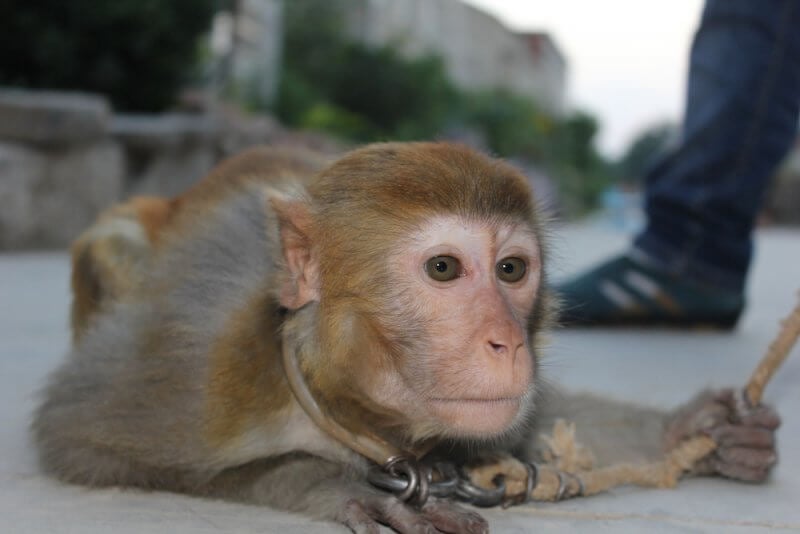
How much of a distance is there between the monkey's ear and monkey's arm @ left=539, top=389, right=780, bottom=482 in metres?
0.75

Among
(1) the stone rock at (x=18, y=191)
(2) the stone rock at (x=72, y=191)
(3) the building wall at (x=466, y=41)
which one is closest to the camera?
(1) the stone rock at (x=18, y=191)

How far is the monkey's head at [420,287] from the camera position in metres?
1.81

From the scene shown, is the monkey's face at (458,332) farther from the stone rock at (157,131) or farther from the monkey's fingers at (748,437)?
the stone rock at (157,131)

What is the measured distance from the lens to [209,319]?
2189 millimetres

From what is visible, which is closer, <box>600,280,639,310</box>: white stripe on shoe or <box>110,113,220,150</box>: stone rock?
<box>600,280,639,310</box>: white stripe on shoe

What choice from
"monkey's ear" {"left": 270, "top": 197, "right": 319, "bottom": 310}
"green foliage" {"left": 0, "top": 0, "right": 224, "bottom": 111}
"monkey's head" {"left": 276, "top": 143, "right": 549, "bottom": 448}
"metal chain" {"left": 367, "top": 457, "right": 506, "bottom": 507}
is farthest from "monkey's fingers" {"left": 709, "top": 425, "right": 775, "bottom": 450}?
"green foliage" {"left": 0, "top": 0, "right": 224, "bottom": 111}

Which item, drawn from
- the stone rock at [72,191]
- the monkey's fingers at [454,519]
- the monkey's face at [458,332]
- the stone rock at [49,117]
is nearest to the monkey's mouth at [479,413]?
the monkey's face at [458,332]

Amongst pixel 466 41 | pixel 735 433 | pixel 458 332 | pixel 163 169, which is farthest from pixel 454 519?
pixel 466 41

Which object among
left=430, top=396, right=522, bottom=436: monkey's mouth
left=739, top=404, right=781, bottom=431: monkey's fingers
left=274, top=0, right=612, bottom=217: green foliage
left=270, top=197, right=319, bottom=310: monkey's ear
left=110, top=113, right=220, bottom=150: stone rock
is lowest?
left=274, top=0, right=612, bottom=217: green foliage

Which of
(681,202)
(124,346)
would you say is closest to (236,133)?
(681,202)

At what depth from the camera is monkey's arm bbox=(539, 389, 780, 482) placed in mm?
2334

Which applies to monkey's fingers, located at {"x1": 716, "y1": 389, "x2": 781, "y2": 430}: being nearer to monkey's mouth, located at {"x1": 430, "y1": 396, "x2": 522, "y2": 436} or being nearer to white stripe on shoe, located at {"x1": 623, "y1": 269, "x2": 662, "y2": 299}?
monkey's mouth, located at {"x1": 430, "y1": 396, "x2": 522, "y2": 436}

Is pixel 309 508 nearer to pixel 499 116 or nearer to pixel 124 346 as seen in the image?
pixel 124 346

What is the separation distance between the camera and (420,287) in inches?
74.5
